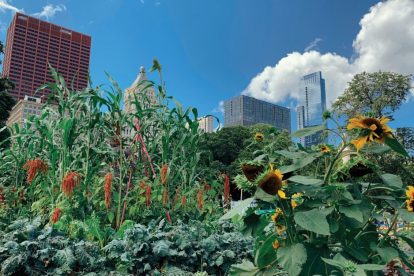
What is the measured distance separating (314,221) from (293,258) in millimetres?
136

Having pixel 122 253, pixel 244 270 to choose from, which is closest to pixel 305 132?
pixel 244 270

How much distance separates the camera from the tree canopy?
51.3 ft

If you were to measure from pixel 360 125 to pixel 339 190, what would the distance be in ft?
0.75

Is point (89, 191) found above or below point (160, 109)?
below

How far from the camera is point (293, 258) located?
108 cm

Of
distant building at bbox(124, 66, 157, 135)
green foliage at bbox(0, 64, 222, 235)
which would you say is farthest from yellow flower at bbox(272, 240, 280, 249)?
distant building at bbox(124, 66, 157, 135)

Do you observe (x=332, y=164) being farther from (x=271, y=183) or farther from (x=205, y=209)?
(x=205, y=209)

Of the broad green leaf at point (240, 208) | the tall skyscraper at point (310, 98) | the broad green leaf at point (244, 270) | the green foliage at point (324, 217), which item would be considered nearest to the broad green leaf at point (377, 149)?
the green foliage at point (324, 217)

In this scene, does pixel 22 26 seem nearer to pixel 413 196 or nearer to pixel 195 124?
pixel 195 124

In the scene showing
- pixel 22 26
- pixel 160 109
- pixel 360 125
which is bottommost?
pixel 360 125

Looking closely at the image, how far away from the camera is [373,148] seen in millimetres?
1269

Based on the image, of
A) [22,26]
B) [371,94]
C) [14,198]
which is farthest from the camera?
[22,26]

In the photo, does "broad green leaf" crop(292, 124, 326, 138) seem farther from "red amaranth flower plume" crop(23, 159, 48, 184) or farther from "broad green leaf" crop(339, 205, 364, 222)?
"red amaranth flower plume" crop(23, 159, 48, 184)

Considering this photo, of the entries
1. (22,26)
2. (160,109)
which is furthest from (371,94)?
(22,26)
